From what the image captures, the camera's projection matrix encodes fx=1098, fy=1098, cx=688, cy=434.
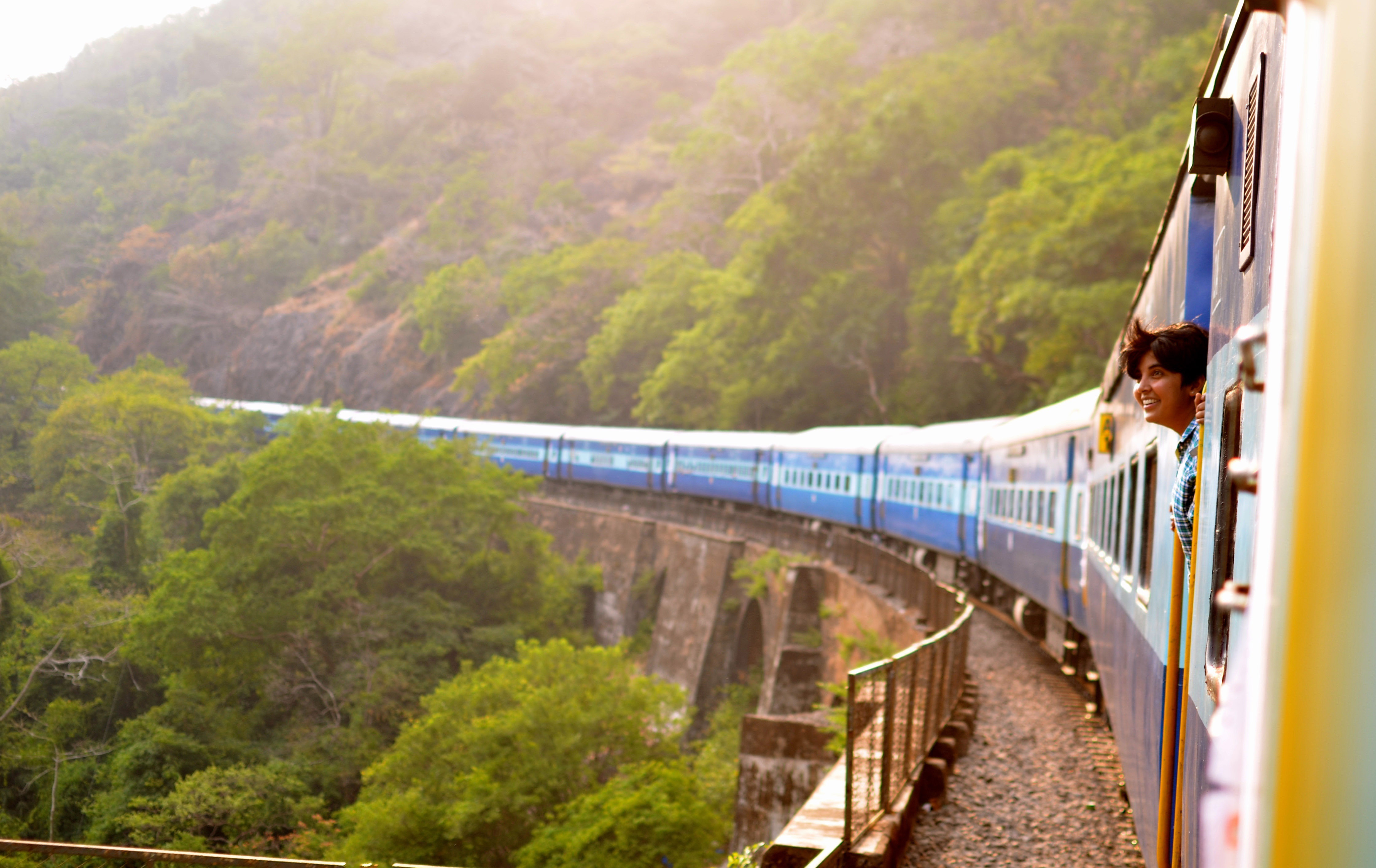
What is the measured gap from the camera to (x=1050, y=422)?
39.8ft

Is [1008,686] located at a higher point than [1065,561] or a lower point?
lower

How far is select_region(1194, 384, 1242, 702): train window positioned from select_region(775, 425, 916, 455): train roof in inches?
771

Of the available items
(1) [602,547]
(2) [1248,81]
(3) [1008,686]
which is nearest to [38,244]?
(1) [602,547]

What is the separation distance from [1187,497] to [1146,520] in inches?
81.0

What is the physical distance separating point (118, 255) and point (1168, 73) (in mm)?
64150

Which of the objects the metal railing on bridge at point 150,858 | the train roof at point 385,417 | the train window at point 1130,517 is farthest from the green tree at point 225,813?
the train roof at point 385,417

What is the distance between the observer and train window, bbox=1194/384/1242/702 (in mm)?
2113

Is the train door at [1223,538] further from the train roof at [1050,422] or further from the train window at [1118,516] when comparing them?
the train roof at [1050,422]

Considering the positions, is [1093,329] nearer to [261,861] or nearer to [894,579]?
[894,579]

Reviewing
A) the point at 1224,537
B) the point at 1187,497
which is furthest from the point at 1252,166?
the point at 1187,497

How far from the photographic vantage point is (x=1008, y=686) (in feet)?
37.3

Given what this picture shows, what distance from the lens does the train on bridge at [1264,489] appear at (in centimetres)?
103

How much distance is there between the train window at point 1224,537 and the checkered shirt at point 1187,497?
47 cm

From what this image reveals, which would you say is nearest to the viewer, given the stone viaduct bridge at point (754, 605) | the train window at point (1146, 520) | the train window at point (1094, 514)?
the train window at point (1146, 520)
